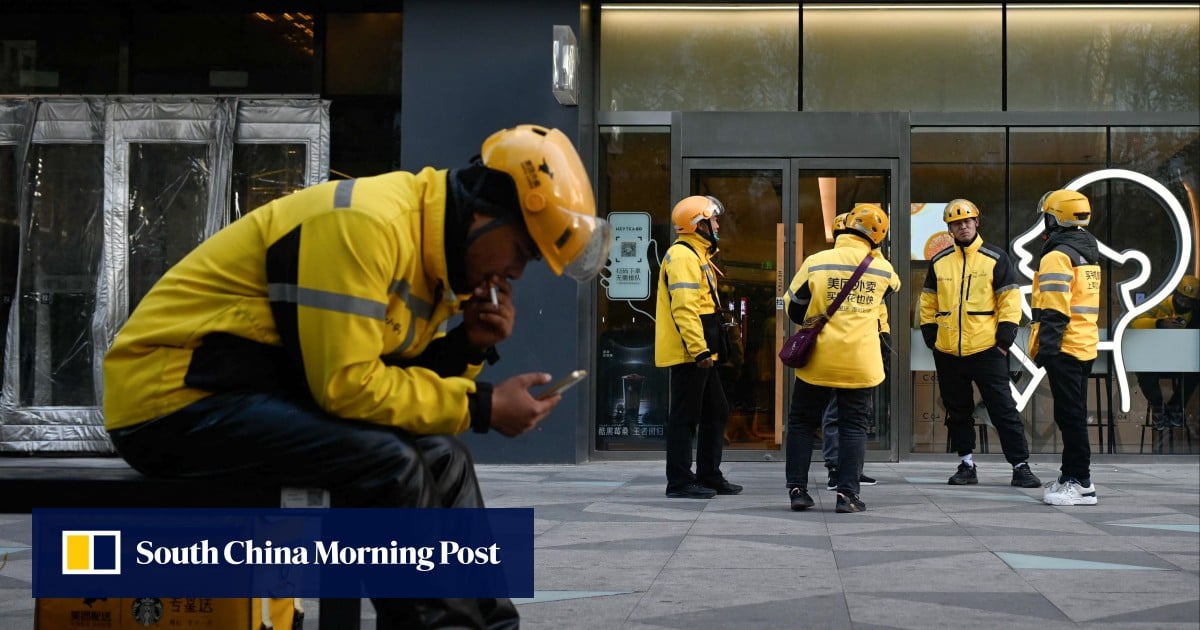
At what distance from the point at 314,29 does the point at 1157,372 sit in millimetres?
8403

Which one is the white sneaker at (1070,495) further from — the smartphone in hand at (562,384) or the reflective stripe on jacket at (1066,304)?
the smartphone in hand at (562,384)

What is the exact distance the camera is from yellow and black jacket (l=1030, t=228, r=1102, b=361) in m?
8.80

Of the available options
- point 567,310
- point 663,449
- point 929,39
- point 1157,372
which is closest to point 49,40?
point 567,310

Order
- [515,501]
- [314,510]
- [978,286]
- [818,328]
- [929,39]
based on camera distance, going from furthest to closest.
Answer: [929,39], [978,286], [515,501], [818,328], [314,510]

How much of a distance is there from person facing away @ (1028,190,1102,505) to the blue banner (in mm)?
6244

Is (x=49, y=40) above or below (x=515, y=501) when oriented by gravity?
above

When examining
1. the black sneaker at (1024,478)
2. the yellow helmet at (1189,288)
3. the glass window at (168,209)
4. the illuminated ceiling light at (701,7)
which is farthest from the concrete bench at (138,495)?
the yellow helmet at (1189,288)

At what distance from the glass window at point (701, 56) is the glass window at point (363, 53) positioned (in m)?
1.98

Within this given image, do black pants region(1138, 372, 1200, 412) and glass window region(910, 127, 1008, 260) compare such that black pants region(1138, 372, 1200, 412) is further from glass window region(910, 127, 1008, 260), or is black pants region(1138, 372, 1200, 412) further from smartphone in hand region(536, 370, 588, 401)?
smartphone in hand region(536, 370, 588, 401)

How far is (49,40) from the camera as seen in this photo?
1287cm

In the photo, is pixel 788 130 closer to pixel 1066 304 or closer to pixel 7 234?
pixel 1066 304

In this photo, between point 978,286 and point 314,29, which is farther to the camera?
point 314,29

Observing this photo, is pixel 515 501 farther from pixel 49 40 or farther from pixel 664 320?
pixel 49 40

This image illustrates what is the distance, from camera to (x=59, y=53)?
12844 millimetres
